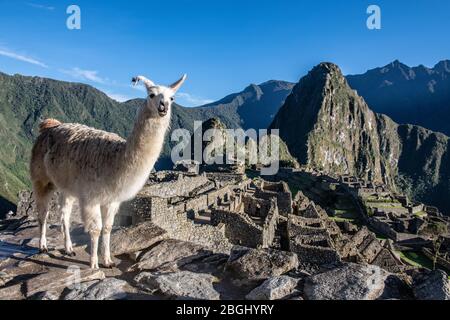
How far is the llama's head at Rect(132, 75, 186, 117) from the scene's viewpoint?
461 centimetres

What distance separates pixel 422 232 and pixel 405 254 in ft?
26.8

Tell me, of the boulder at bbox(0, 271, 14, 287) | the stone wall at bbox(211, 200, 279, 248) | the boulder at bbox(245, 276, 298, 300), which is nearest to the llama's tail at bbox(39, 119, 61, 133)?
the boulder at bbox(0, 271, 14, 287)

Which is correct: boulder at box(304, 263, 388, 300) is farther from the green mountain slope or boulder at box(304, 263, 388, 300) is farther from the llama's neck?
the green mountain slope

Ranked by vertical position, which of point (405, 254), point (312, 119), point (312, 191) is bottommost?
point (405, 254)

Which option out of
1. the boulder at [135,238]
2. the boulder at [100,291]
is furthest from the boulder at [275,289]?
the boulder at [135,238]

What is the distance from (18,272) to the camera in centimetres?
511

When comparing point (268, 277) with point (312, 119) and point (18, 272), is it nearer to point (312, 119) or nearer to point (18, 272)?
point (18, 272)

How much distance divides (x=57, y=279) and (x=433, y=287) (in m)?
4.27

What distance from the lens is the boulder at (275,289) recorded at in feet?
13.5

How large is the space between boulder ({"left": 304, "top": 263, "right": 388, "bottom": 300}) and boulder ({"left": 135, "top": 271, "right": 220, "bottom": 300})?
1.11 meters

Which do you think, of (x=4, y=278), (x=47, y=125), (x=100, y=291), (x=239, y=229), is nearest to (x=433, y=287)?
(x=100, y=291)

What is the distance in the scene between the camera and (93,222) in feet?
16.9
